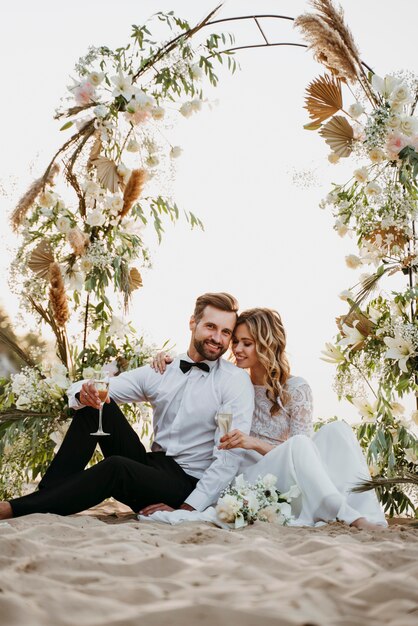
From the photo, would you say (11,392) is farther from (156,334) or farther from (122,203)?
(122,203)

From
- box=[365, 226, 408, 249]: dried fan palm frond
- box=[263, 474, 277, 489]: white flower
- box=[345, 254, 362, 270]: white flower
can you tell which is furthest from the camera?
box=[345, 254, 362, 270]: white flower

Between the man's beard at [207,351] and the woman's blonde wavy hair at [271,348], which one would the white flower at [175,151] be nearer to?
the woman's blonde wavy hair at [271,348]

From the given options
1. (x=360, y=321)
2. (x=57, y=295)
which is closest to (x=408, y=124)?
(x=360, y=321)

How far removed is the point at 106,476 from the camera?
146 inches

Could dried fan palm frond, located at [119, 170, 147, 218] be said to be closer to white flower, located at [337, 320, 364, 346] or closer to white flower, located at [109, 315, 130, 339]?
white flower, located at [109, 315, 130, 339]

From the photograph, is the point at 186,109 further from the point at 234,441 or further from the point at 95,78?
the point at 234,441

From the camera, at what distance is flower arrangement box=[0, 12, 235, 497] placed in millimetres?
5070

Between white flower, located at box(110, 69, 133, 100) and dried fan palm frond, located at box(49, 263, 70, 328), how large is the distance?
1215mm

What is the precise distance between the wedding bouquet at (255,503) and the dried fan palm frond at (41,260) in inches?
86.2

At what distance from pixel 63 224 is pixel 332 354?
1.99 meters

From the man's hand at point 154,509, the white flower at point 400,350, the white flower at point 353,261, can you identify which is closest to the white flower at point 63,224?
the white flower at point 353,261

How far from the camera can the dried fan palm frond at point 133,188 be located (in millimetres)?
4988

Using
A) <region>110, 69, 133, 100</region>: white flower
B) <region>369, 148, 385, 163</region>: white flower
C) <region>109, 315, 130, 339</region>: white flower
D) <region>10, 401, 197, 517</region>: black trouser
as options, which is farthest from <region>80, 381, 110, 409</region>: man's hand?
<region>369, 148, 385, 163</region>: white flower

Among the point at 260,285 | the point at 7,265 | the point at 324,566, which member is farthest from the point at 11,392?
the point at 324,566
